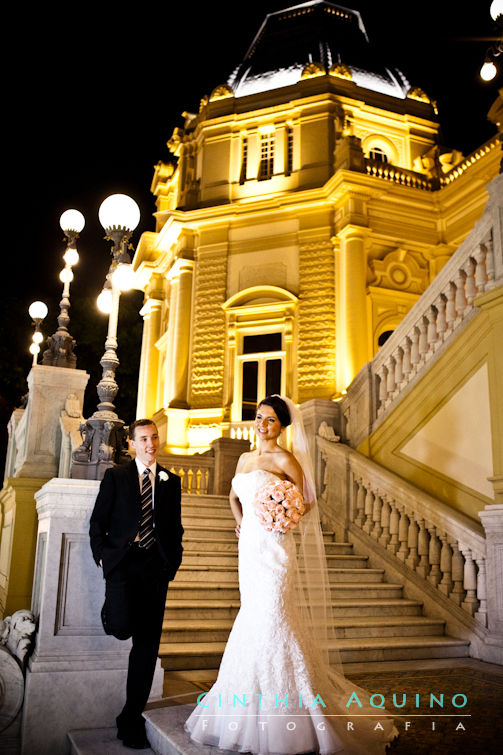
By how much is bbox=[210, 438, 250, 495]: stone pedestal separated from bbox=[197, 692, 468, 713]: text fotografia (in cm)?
862

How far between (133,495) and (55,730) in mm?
1834

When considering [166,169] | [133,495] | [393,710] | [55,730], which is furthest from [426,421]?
[166,169]

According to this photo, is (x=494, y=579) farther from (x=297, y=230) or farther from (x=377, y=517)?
(x=297, y=230)

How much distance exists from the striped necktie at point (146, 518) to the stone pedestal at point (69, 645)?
1.94ft

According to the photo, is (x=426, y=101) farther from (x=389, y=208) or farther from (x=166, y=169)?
(x=166, y=169)

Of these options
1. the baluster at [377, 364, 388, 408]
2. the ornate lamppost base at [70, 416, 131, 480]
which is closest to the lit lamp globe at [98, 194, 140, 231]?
the ornate lamppost base at [70, 416, 131, 480]

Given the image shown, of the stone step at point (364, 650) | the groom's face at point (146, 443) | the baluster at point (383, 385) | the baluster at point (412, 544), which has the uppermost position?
the baluster at point (383, 385)

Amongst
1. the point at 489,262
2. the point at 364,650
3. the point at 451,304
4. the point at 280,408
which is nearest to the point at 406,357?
the point at 451,304

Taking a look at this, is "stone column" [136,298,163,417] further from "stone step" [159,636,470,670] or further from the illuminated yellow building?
"stone step" [159,636,470,670]

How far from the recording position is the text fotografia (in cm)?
421

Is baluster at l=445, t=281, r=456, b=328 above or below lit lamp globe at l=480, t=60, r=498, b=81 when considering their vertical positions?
below

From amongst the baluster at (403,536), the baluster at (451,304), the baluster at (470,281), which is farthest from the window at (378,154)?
the baluster at (403,536)

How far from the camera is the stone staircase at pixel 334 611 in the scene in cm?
707

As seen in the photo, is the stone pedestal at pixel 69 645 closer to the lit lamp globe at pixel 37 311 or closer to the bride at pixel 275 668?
the bride at pixel 275 668
